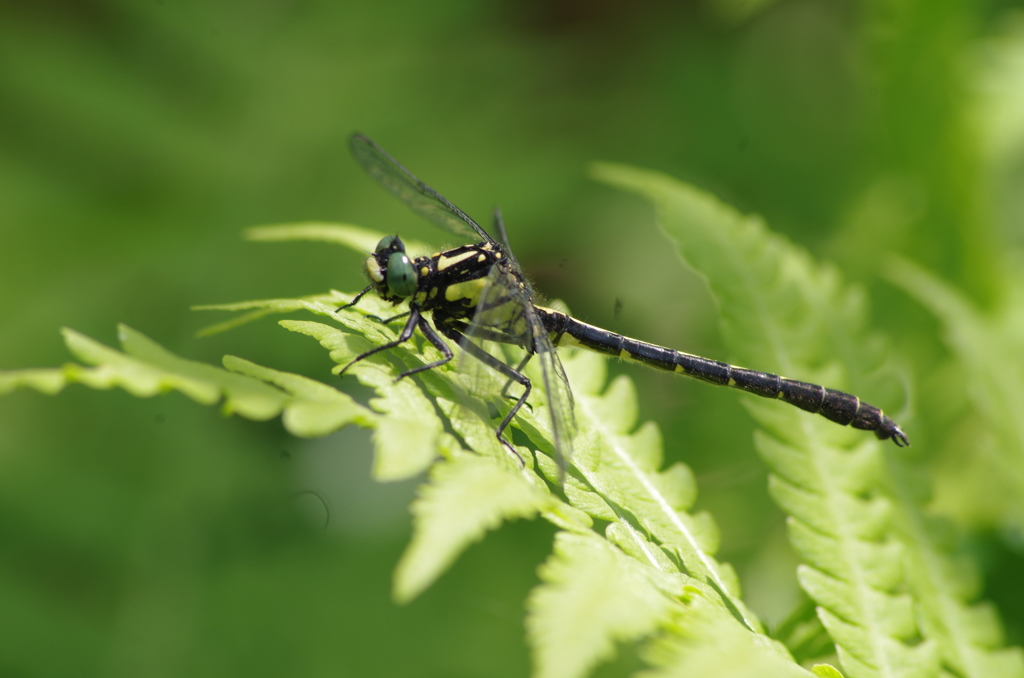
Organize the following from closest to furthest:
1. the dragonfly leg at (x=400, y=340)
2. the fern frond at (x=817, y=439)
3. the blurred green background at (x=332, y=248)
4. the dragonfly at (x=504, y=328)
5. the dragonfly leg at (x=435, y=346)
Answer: the fern frond at (x=817, y=439)
the dragonfly leg at (x=400, y=340)
the dragonfly leg at (x=435, y=346)
the dragonfly at (x=504, y=328)
the blurred green background at (x=332, y=248)

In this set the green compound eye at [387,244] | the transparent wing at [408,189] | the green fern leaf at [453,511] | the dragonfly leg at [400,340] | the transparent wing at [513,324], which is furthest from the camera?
the transparent wing at [408,189]

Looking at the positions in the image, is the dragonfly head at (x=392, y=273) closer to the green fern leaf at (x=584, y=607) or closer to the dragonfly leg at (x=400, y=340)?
the dragonfly leg at (x=400, y=340)

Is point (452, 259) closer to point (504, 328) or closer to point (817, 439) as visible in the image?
point (504, 328)

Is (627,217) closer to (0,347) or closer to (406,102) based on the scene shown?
(406,102)

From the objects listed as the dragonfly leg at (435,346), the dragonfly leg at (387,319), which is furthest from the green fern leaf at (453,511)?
the dragonfly leg at (387,319)

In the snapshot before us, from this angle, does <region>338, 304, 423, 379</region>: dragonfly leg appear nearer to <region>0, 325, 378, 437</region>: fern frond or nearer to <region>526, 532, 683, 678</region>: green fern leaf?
<region>0, 325, 378, 437</region>: fern frond

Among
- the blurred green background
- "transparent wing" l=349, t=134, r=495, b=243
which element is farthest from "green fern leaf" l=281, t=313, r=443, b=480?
the blurred green background
